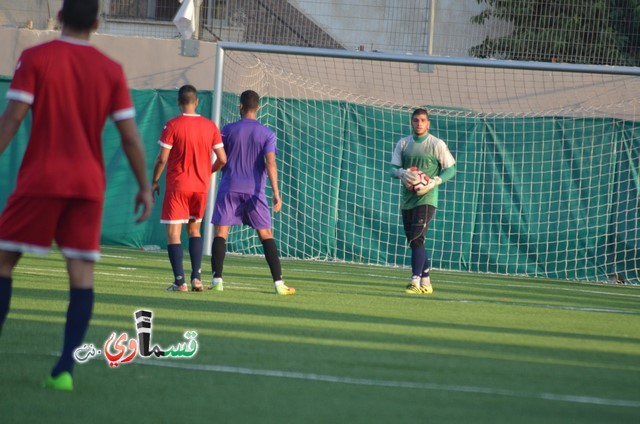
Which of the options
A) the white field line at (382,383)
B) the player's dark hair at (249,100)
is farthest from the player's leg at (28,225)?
the player's dark hair at (249,100)

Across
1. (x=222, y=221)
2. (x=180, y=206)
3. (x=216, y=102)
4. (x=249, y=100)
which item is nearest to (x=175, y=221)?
(x=180, y=206)

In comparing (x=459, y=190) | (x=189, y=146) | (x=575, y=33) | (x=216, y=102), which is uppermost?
(x=575, y=33)

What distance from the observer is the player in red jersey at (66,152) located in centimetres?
532

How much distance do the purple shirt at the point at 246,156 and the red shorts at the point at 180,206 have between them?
30 centimetres

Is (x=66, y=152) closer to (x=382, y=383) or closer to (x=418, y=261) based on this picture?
(x=382, y=383)

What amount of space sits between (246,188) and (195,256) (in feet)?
2.79

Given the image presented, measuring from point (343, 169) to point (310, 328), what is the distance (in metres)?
10.7

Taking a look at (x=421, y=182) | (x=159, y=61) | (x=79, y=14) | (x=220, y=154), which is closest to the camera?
(x=79, y=14)

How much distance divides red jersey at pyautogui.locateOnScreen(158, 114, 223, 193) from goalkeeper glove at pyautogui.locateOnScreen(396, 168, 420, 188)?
247 centimetres

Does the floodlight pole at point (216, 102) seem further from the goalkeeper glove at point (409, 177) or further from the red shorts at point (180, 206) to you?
the red shorts at point (180, 206)

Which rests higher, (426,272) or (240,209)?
(240,209)

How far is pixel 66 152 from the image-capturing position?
5.34m

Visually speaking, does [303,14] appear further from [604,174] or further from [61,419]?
[61,419]

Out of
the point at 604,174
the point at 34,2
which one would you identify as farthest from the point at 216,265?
the point at 34,2
